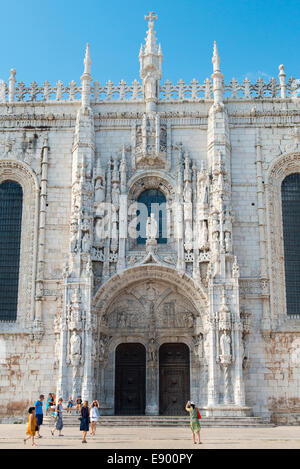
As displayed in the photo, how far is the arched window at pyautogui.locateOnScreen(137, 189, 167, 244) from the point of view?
27.0 metres

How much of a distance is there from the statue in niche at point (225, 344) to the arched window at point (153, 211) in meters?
5.09

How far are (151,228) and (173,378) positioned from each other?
20.6ft

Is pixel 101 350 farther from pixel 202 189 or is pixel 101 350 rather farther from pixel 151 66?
pixel 151 66

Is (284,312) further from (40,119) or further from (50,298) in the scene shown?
(40,119)

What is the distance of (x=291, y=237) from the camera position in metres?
27.0

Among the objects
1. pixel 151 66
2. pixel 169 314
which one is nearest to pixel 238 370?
pixel 169 314

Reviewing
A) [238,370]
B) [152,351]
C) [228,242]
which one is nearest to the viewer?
[238,370]

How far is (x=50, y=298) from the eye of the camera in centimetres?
2600

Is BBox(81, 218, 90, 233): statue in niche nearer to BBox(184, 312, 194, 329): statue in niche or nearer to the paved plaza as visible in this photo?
BBox(184, 312, 194, 329): statue in niche

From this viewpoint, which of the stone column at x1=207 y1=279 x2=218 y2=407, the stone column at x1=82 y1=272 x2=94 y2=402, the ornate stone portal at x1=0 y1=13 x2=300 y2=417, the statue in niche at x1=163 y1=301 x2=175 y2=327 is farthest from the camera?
the statue in niche at x1=163 y1=301 x2=175 y2=327

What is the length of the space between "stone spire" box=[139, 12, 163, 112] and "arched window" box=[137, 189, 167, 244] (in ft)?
12.5

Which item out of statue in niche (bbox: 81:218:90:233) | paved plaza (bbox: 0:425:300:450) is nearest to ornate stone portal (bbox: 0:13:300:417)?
statue in niche (bbox: 81:218:90:233)

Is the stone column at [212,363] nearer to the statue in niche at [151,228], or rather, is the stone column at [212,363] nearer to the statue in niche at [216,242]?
the statue in niche at [216,242]

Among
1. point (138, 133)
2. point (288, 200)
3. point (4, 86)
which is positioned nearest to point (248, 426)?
point (288, 200)
